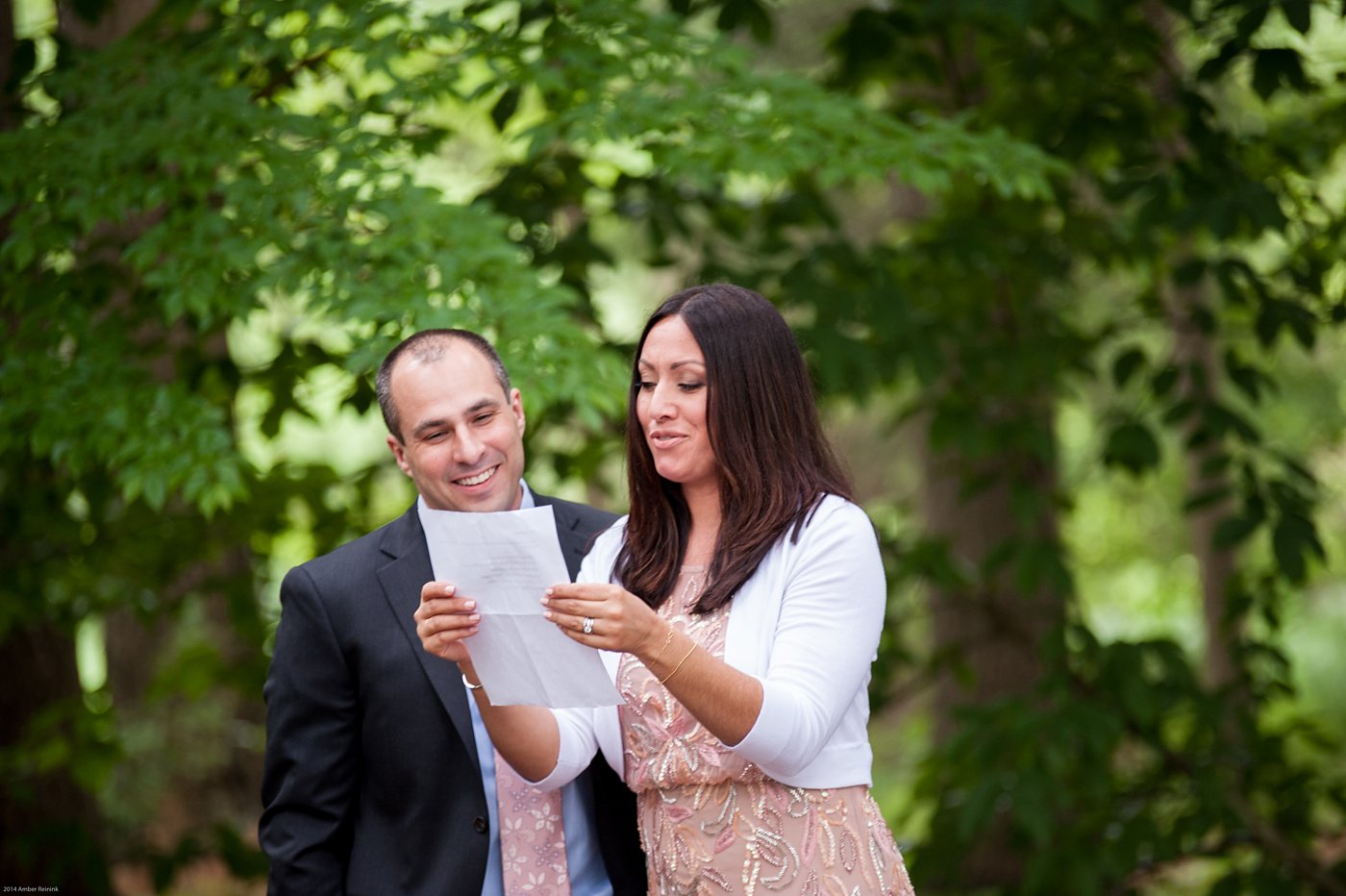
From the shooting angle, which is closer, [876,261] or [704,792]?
[704,792]

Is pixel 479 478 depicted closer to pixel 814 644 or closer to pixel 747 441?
pixel 747 441

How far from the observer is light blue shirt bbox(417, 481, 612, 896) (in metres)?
2.81

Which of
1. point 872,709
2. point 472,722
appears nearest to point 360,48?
point 472,722

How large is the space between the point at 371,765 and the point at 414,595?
360mm

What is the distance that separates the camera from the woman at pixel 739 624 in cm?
243

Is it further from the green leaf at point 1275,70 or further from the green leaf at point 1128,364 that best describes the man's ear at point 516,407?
the green leaf at point 1128,364

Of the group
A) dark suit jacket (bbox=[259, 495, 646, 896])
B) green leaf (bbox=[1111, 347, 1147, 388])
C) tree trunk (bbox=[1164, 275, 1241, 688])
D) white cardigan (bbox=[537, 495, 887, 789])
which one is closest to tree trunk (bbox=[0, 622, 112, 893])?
dark suit jacket (bbox=[259, 495, 646, 896])

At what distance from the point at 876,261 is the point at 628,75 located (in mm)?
1434

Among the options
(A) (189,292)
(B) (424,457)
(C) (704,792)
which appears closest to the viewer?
(C) (704,792)

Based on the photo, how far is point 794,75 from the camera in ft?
15.7

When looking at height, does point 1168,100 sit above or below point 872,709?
above

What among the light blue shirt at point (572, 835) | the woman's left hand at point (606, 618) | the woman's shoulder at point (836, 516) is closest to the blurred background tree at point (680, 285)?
the light blue shirt at point (572, 835)

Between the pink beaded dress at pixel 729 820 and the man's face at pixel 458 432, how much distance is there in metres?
0.49

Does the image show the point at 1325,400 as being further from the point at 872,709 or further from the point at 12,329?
the point at 12,329
